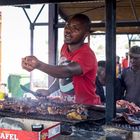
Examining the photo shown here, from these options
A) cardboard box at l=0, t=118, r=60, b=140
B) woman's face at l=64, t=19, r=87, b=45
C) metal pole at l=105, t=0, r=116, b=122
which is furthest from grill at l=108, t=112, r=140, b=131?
woman's face at l=64, t=19, r=87, b=45

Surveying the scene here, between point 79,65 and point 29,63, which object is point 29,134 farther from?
point 79,65

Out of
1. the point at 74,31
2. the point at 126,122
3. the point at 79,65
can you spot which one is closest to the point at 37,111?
the point at 79,65

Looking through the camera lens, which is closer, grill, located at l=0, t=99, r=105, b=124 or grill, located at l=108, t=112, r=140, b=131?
grill, located at l=108, t=112, r=140, b=131

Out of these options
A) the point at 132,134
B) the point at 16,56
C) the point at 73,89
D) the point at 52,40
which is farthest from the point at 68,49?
the point at 16,56

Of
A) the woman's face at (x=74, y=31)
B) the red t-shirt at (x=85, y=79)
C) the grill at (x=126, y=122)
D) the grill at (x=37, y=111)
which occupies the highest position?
the woman's face at (x=74, y=31)

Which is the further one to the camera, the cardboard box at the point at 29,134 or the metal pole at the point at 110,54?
the metal pole at the point at 110,54

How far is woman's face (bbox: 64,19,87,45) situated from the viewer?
212 cm

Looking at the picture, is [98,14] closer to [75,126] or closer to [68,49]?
[68,49]

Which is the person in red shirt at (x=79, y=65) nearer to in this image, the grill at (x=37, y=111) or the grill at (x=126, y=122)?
the grill at (x=37, y=111)

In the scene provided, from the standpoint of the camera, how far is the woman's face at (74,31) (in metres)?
2.12

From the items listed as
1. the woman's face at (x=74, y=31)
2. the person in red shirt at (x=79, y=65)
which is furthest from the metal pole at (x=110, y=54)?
the woman's face at (x=74, y=31)

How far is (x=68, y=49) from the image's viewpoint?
2277mm

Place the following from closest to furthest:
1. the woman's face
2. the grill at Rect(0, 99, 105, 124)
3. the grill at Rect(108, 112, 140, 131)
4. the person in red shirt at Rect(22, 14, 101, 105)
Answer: the grill at Rect(108, 112, 140, 131), the grill at Rect(0, 99, 105, 124), the person in red shirt at Rect(22, 14, 101, 105), the woman's face

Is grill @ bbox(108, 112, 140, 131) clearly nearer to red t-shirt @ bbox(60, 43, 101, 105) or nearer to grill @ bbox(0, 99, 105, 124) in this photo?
grill @ bbox(0, 99, 105, 124)
